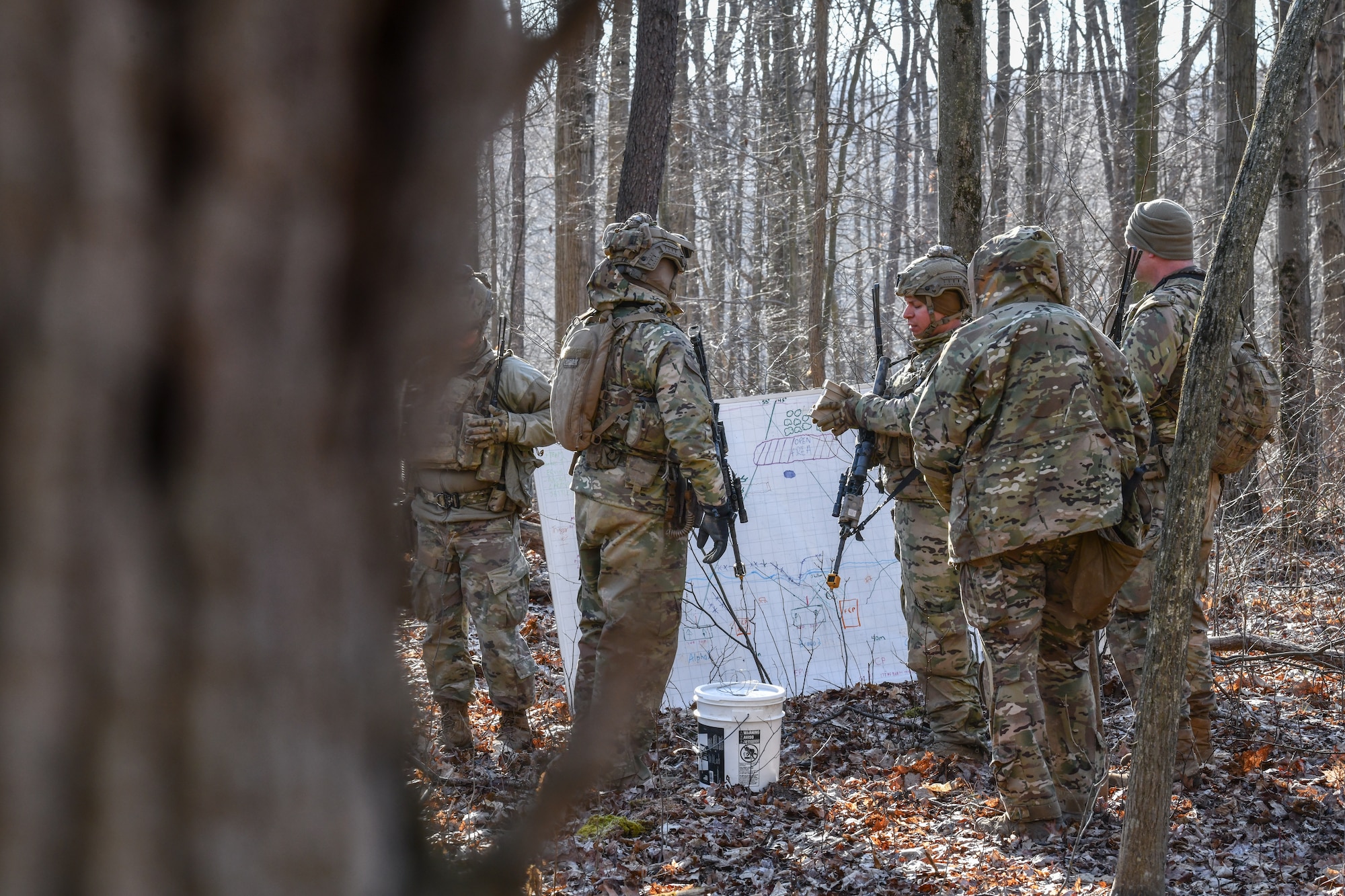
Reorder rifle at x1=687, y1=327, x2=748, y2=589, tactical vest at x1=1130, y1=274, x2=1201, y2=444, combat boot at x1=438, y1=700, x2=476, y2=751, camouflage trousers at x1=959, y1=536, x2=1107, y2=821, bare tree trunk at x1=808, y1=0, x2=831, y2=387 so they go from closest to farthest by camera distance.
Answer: camouflage trousers at x1=959, y1=536, x2=1107, y2=821 → tactical vest at x1=1130, y1=274, x2=1201, y2=444 → rifle at x1=687, y1=327, x2=748, y2=589 → combat boot at x1=438, y1=700, x2=476, y2=751 → bare tree trunk at x1=808, y1=0, x2=831, y2=387

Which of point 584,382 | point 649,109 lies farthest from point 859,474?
point 649,109

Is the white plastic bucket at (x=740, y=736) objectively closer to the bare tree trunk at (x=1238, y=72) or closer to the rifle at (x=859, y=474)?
the rifle at (x=859, y=474)

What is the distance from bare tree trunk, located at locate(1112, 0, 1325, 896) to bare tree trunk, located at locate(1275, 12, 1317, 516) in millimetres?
7604

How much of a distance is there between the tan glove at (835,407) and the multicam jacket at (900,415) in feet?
0.27

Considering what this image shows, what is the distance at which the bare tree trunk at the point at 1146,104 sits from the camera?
41.0ft

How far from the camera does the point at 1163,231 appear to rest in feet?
16.8

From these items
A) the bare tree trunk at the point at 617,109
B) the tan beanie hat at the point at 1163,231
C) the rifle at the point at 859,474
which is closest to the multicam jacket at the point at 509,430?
the rifle at the point at 859,474

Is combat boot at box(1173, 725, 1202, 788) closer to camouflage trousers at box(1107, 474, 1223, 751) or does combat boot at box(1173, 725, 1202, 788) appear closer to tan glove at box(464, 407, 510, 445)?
camouflage trousers at box(1107, 474, 1223, 751)

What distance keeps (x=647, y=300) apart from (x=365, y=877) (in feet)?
15.9

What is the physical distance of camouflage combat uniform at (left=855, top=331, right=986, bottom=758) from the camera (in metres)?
5.70

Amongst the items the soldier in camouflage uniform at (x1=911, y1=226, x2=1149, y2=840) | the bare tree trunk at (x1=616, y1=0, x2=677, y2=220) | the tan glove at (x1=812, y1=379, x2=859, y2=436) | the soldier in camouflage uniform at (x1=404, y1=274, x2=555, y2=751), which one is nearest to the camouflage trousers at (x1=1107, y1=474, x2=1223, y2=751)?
the soldier in camouflage uniform at (x1=911, y1=226, x2=1149, y2=840)

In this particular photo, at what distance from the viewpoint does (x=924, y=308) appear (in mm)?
5781

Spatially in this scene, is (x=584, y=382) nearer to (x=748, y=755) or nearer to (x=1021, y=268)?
(x=748, y=755)

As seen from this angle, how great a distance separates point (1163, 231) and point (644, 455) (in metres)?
2.65
